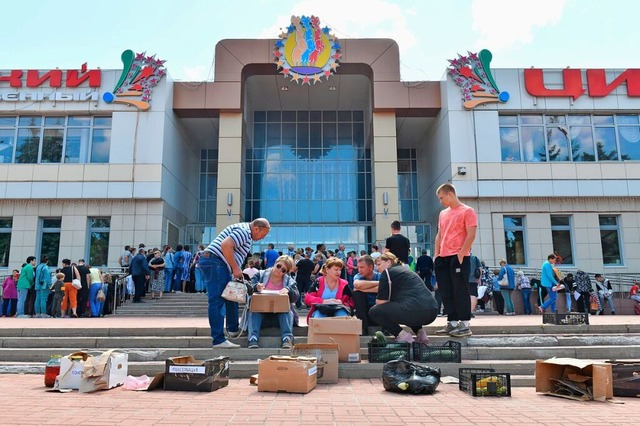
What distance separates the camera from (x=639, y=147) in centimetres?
2078

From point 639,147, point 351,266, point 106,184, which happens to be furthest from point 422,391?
point 639,147

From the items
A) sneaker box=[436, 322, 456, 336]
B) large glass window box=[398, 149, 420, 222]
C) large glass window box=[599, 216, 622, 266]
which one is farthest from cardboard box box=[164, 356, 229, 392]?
large glass window box=[398, 149, 420, 222]

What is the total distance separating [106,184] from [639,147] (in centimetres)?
2233

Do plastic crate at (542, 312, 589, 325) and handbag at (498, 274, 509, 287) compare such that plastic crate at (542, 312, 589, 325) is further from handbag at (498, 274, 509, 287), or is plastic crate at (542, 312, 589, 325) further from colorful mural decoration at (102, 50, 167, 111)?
colorful mural decoration at (102, 50, 167, 111)

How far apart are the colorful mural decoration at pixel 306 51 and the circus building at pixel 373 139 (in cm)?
5

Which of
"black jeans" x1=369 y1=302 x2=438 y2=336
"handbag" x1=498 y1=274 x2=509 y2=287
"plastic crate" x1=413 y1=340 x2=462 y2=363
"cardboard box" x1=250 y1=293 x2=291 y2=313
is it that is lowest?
"plastic crate" x1=413 y1=340 x2=462 y2=363

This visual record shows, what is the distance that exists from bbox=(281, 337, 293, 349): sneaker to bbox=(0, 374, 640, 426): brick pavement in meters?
1.25

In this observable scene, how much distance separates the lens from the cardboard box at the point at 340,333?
6.12m

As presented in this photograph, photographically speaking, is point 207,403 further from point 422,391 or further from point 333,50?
point 333,50

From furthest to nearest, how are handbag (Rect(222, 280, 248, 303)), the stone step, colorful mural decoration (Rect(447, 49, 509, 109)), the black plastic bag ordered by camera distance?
1. colorful mural decoration (Rect(447, 49, 509, 109))
2. the stone step
3. handbag (Rect(222, 280, 248, 303))
4. the black plastic bag

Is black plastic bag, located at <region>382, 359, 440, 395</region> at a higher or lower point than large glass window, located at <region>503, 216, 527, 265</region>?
lower

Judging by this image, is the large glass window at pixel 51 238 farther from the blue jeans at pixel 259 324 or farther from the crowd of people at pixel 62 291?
the blue jeans at pixel 259 324

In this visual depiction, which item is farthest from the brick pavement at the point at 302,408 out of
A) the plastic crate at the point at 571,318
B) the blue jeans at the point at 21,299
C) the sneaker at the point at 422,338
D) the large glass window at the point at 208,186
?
the large glass window at the point at 208,186

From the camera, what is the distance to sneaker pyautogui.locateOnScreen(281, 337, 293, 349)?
21.9 feet
